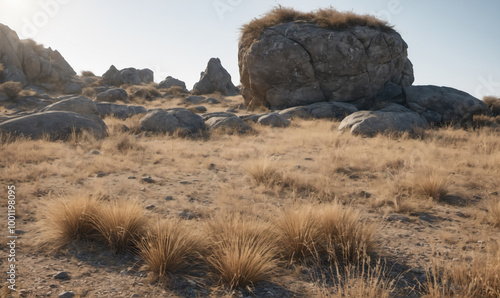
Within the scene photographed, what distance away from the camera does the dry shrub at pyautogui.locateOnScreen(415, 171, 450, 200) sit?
16.1 feet

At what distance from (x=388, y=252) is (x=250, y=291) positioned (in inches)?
64.7

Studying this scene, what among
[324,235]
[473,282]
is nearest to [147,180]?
[324,235]

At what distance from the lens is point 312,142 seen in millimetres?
9766

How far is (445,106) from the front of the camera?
1464 cm

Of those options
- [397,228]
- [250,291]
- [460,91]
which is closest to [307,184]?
[397,228]

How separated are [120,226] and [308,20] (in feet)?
58.6

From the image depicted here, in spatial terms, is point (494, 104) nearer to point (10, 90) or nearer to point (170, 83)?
point (10, 90)

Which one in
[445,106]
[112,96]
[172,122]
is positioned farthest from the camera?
[112,96]

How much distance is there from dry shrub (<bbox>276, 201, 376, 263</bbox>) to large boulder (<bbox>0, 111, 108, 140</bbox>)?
27.3ft

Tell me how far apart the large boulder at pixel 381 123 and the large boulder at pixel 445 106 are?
127 inches

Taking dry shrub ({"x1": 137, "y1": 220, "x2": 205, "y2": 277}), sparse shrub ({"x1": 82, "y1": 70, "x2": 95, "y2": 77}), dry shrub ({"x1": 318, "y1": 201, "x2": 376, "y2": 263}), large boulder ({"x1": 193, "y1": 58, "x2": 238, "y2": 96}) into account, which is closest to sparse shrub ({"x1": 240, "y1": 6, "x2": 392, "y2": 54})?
large boulder ({"x1": 193, "y1": 58, "x2": 238, "y2": 96})

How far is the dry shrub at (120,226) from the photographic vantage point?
10.1 ft

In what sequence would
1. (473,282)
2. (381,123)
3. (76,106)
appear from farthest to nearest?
(76,106), (381,123), (473,282)

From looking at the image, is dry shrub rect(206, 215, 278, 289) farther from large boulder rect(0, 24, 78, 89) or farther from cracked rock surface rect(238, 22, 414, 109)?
large boulder rect(0, 24, 78, 89)
